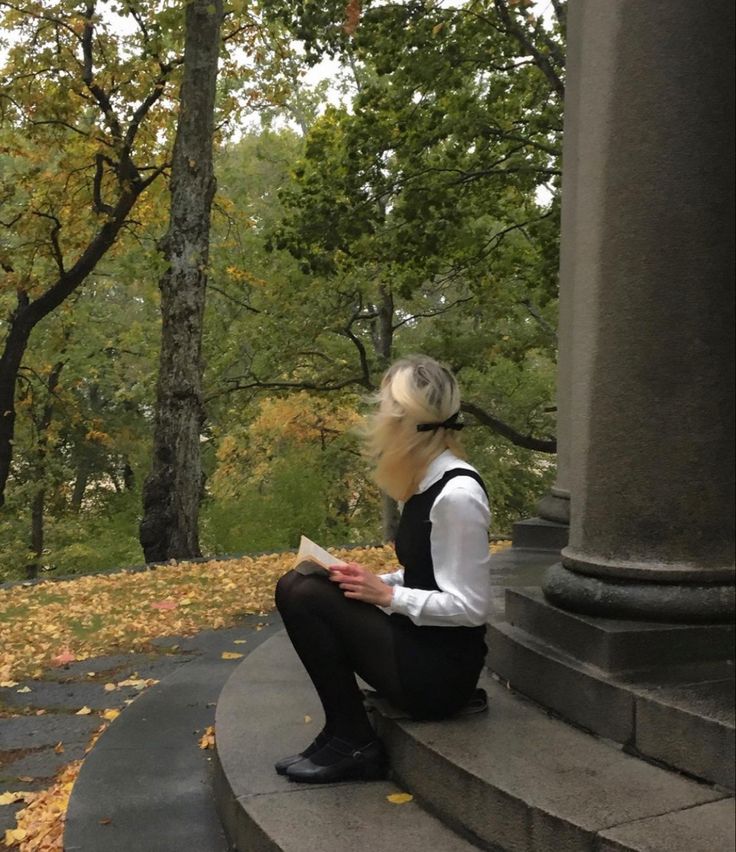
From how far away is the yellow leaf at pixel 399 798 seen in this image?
9.82 feet

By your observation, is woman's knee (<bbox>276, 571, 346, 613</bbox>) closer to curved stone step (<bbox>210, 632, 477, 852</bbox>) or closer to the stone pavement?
curved stone step (<bbox>210, 632, 477, 852</bbox>)

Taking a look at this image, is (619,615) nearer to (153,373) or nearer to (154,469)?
(154,469)

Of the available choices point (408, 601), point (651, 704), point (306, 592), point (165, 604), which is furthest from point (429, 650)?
point (165, 604)

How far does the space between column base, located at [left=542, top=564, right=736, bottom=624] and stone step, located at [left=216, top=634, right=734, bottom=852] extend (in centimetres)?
42

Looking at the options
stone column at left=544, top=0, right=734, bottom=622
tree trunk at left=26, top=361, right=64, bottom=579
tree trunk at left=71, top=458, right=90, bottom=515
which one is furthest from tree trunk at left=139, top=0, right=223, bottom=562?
tree trunk at left=71, top=458, right=90, bottom=515

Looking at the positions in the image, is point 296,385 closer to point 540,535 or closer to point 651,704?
point 540,535

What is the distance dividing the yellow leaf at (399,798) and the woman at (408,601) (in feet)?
0.46

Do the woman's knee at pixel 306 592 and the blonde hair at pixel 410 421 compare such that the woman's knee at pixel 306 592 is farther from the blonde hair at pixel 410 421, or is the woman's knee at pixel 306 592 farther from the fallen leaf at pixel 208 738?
the fallen leaf at pixel 208 738

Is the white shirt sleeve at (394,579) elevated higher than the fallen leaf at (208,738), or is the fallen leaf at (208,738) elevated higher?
the white shirt sleeve at (394,579)

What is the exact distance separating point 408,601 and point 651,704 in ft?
2.60

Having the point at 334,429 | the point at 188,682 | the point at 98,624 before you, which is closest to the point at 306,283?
the point at 334,429

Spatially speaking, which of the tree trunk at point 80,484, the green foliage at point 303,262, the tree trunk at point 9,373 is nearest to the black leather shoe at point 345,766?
the green foliage at point 303,262

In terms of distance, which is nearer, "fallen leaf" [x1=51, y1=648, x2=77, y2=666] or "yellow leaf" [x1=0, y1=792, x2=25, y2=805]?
"yellow leaf" [x1=0, y1=792, x2=25, y2=805]

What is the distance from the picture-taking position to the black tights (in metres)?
3.06
